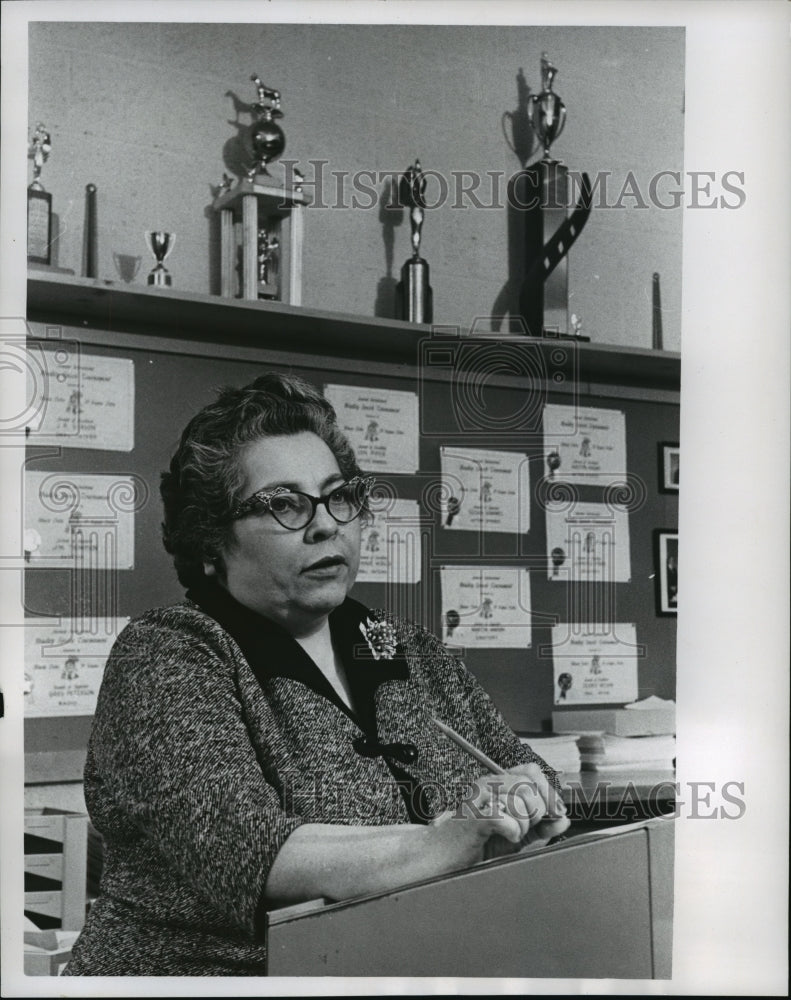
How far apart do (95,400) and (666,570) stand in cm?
104

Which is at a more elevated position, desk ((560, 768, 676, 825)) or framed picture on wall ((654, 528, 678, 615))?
framed picture on wall ((654, 528, 678, 615))

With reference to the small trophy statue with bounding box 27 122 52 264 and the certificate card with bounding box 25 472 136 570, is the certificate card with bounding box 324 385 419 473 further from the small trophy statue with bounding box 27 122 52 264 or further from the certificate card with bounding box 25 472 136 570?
the small trophy statue with bounding box 27 122 52 264

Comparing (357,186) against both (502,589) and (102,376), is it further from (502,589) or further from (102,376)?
(502,589)

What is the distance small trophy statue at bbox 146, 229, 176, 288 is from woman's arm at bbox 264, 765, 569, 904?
0.94 m

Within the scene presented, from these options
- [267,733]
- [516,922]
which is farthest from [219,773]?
[516,922]

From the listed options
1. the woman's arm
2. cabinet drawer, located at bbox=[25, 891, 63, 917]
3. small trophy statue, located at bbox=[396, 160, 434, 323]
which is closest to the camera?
the woman's arm

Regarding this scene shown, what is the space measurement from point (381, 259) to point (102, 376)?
53cm

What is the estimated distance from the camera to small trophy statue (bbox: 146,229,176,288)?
1847mm

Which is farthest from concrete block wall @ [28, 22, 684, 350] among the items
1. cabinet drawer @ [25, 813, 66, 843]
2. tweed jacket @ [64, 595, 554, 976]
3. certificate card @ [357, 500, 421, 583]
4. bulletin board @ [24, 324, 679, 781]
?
cabinet drawer @ [25, 813, 66, 843]

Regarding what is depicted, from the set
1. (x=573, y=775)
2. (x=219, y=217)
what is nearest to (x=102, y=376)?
(x=219, y=217)

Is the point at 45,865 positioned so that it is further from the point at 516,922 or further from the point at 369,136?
the point at 369,136

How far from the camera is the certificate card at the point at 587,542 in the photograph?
1929 millimetres

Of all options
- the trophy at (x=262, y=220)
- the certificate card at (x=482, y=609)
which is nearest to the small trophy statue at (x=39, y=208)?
the trophy at (x=262, y=220)

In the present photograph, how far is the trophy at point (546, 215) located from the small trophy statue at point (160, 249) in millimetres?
623
